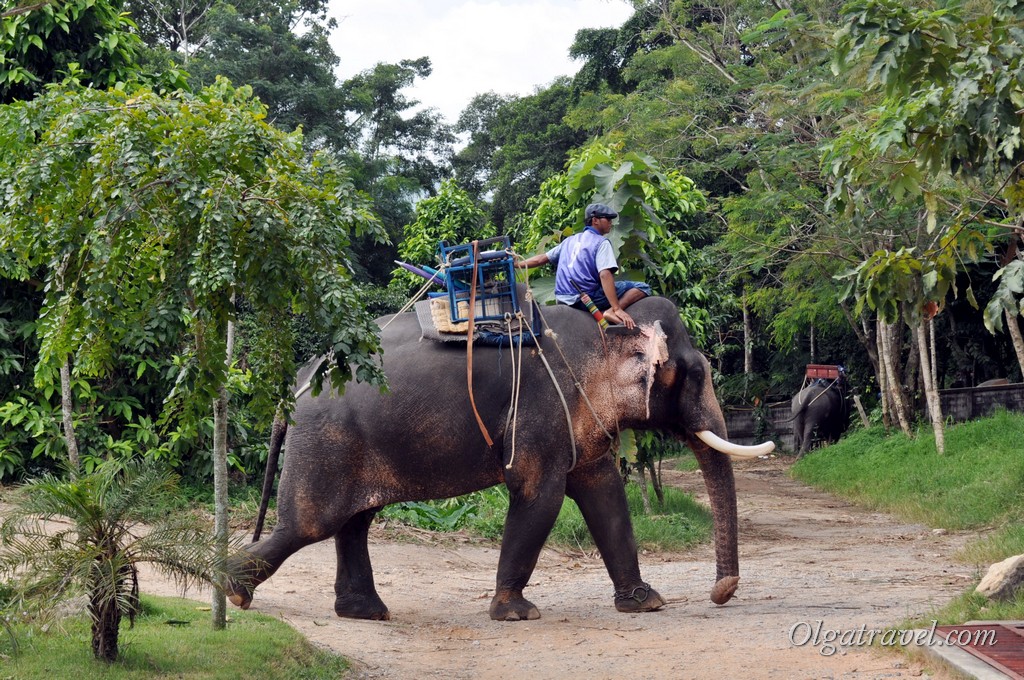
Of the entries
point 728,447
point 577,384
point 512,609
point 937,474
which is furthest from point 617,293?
point 937,474

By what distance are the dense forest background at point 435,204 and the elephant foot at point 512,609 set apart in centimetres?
253

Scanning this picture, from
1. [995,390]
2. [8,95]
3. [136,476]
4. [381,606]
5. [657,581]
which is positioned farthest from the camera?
[995,390]

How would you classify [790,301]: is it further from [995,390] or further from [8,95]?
[8,95]

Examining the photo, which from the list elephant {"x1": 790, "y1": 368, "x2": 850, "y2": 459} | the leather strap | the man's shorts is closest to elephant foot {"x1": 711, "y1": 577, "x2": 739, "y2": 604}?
the leather strap

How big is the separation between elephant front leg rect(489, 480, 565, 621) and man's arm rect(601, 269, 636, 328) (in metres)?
1.35

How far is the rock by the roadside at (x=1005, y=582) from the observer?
287 inches

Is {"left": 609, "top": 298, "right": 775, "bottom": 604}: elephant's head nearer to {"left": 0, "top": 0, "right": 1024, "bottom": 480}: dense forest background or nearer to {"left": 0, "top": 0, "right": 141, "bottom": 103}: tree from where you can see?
{"left": 0, "top": 0, "right": 1024, "bottom": 480}: dense forest background

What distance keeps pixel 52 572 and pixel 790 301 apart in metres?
17.1

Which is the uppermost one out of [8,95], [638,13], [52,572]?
[638,13]

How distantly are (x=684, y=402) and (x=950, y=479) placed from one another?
7.48 metres

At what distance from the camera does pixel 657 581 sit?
10.4 meters

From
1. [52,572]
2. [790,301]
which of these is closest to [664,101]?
[790,301]

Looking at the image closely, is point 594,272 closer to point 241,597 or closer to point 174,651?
point 241,597

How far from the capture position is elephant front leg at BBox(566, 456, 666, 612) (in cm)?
891
